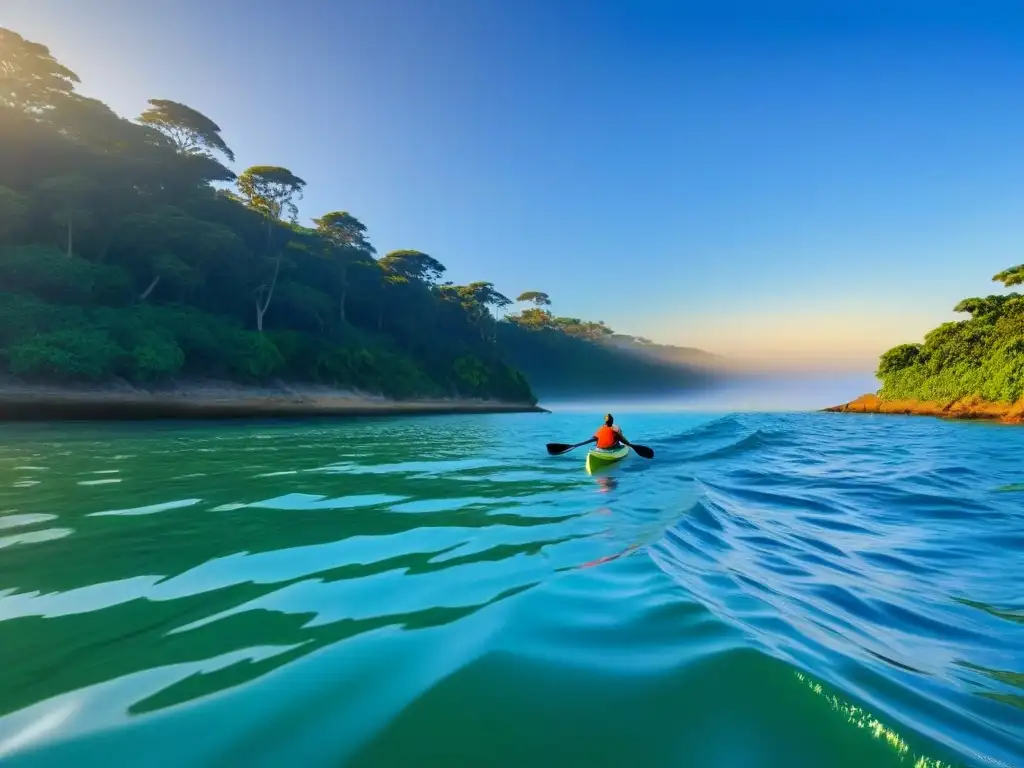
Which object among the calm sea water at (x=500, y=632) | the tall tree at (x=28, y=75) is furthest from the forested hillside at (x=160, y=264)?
the calm sea water at (x=500, y=632)

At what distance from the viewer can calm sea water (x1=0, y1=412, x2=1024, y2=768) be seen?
177cm

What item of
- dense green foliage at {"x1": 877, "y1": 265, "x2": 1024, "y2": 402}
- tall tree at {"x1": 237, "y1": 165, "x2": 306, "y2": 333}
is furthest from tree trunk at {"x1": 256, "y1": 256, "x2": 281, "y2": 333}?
dense green foliage at {"x1": 877, "y1": 265, "x2": 1024, "y2": 402}

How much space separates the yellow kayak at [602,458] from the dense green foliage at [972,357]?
1584 inches

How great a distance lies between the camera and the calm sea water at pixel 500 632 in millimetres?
1773

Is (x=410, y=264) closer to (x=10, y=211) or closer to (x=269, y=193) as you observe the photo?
(x=269, y=193)

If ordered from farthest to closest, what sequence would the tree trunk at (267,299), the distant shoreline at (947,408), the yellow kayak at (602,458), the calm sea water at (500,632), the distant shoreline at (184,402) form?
1. the tree trunk at (267,299)
2. the distant shoreline at (947,408)
3. the distant shoreline at (184,402)
4. the yellow kayak at (602,458)
5. the calm sea water at (500,632)

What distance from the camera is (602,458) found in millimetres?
10609

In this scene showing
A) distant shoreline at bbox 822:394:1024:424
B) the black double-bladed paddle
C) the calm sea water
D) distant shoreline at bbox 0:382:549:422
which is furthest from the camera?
distant shoreline at bbox 822:394:1024:424

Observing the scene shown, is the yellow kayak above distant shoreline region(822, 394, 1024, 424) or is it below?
below

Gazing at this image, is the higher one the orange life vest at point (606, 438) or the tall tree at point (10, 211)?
the tall tree at point (10, 211)

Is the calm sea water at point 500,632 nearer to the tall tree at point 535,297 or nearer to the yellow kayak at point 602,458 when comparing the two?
the yellow kayak at point 602,458

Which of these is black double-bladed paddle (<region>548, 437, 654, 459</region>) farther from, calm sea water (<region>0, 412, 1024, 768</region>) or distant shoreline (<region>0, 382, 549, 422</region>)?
distant shoreline (<region>0, 382, 549, 422</region>)

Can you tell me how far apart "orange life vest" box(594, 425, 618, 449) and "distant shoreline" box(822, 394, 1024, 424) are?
3790 centimetres

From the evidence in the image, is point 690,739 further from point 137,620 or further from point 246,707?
point 137,620
